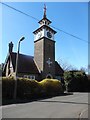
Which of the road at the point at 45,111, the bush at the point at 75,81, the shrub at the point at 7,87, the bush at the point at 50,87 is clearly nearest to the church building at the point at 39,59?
the bush at the point at 75,81

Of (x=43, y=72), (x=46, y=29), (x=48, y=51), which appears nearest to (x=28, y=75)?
(x=43, y=72)

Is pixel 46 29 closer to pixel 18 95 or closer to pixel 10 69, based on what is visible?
pixel 10 69

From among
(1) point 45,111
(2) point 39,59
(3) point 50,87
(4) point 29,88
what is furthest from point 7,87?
(2) point 39,59

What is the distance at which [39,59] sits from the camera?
4588 cm

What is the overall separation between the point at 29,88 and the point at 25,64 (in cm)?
1687

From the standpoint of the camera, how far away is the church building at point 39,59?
4372 centimetres

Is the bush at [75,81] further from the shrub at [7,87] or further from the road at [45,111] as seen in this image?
the road at [45,111]

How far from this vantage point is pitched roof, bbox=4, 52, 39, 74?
42.8m

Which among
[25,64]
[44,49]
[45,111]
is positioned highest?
[44,49]

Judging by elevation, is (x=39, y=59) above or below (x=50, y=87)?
above

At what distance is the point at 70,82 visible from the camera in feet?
140

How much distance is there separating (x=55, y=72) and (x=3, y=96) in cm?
2521

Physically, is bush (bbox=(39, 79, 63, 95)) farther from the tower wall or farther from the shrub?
the tower wall

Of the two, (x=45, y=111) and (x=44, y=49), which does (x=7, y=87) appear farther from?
(x=44, y=49)
